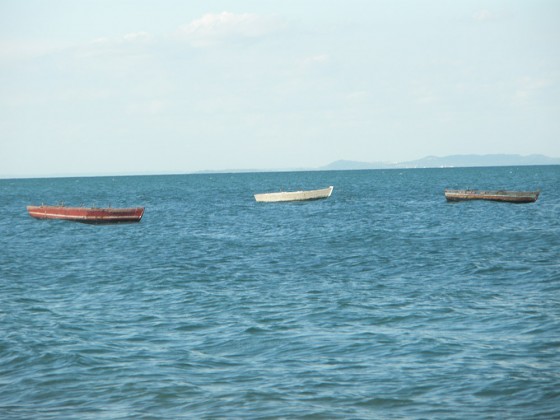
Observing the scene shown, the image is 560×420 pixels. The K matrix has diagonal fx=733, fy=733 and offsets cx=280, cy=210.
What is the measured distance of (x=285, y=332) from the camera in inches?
804

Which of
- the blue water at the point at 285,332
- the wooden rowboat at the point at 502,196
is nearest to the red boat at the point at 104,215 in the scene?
the blue water at the point at 285,332

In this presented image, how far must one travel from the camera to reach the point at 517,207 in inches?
2936

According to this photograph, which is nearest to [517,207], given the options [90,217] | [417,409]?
[90,217]

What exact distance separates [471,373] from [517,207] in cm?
6174

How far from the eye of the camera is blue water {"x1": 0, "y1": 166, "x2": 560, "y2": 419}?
14820 millimetres

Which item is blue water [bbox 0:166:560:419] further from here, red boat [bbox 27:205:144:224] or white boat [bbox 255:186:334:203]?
white boat [bbox 255:186:334:203]

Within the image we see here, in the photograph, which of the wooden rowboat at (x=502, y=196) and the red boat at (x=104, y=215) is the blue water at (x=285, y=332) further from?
the wooden rowboat at (x=502, y=196)

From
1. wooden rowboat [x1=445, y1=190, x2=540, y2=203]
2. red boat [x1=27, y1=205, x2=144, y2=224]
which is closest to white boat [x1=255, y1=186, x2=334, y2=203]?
wooden rowboat [x1=445, y1=190, x2=540, y2=203]

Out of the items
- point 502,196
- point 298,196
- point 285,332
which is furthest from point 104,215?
point 285,332

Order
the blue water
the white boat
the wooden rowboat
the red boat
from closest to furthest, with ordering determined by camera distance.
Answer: the blue water
the red boat
the wooden rowboat
the white boat

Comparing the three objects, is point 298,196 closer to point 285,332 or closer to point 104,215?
point 104,215

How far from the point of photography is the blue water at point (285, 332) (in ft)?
48.6

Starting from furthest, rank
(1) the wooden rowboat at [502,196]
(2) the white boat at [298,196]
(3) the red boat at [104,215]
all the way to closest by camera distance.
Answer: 1. (2) the white boat at [298,196]
2. (1) the wooden rowboat at [502,196]
3. (3) the red boat at [104,215]

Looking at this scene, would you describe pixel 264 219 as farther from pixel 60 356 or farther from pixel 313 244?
pixel 60 356
